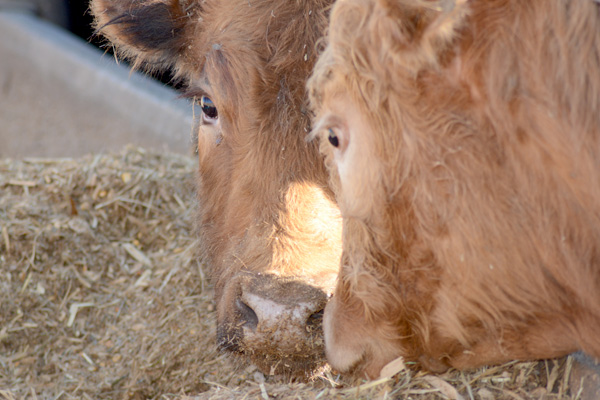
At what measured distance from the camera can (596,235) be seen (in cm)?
164

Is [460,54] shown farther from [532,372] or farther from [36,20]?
[36,20]

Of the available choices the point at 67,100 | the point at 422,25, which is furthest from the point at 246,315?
the point at 67,100

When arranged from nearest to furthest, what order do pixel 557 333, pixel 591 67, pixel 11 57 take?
pixel 591 67 → pixel 557 333 → pixel 11 57

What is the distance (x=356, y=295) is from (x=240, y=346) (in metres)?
0.76

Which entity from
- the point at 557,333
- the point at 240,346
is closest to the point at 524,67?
the point at 557,333

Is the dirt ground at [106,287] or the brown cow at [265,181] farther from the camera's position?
the dirt ground at [106,287]

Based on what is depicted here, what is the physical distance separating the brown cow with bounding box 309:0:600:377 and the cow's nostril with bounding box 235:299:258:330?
2.11ft

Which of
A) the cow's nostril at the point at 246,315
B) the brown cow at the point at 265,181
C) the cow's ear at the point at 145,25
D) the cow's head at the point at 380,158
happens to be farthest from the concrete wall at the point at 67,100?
the cow's head at the point at 380,158

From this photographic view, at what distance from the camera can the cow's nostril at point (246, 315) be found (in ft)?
8.35

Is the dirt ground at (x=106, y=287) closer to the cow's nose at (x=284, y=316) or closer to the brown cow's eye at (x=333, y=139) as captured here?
the cow's nose at (x=284, y=316)

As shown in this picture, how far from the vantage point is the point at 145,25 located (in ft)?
11.6

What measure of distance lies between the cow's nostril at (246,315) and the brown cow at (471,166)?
64 cm

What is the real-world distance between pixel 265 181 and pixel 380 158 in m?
1.03

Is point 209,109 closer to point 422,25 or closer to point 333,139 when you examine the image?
point 333,139
